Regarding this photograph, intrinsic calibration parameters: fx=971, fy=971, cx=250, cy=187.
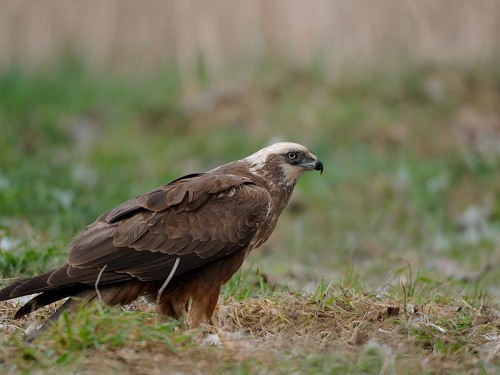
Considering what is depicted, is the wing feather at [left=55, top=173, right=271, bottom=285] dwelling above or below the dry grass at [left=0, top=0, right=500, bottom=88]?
below

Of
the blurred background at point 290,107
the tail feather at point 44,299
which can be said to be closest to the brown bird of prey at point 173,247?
the tail feather at point 44,299

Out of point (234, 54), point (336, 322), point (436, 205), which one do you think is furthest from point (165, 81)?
point (336, 322)

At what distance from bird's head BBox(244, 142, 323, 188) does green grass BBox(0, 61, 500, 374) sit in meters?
0.68

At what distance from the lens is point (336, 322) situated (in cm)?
517

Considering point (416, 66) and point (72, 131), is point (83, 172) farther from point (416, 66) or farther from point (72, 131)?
point (416, 66)

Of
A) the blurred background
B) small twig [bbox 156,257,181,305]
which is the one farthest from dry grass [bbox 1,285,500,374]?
the blurred background

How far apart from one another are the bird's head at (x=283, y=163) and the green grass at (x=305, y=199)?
2.24 ft

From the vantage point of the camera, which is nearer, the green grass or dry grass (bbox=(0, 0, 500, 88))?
the green grass

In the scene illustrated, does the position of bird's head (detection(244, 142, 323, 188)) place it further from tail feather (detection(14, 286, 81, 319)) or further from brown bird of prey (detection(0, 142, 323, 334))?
tail feather (detection(14, 286, 81, 319))

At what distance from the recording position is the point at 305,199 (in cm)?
1016

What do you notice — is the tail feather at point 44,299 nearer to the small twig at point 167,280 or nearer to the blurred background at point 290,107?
the small twig at point 167,280

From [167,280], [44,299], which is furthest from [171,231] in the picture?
[44,299]

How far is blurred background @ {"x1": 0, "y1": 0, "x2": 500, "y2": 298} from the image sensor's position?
9492mm

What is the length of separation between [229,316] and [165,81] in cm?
900
